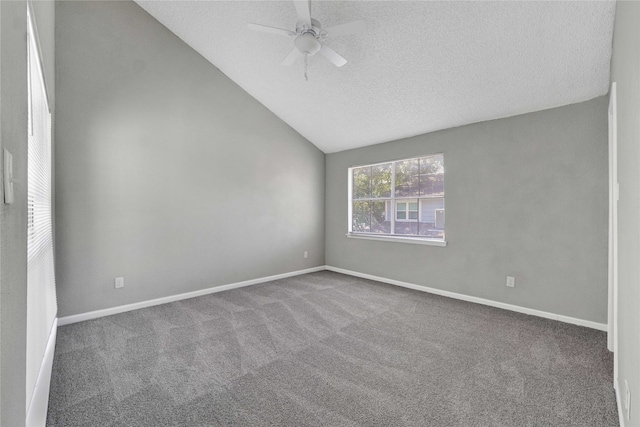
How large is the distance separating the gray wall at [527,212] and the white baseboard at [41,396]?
153 inches

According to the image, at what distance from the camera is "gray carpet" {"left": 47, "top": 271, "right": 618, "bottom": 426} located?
1686 millimetres

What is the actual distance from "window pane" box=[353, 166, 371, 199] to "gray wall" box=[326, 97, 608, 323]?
889 millimetres

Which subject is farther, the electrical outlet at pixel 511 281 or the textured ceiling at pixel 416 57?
the electrical outlet at pixel 511 281

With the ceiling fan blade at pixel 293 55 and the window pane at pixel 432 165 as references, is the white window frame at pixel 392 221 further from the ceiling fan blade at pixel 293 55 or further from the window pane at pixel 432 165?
the ceiling fan blade at pixel 293 55

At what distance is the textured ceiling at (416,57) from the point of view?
2.35m

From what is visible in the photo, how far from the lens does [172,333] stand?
2.75 meters

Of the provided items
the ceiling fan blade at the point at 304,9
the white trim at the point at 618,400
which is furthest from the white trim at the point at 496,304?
the ceiling fan blade at the point at 304,9

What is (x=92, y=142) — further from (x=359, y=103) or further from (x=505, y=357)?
(x=505, y=357)

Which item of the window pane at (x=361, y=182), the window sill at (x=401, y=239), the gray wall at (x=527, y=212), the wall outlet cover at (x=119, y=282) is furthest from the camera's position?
the window pane at (x=361, y=182)

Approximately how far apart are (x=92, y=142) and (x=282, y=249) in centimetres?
285

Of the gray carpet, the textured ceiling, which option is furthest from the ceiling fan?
the gray carpet

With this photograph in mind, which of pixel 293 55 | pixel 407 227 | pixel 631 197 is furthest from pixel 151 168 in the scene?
pixel 631 197

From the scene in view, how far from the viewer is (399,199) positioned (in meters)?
4.53

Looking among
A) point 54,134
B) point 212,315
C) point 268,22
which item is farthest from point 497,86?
point 54,134
